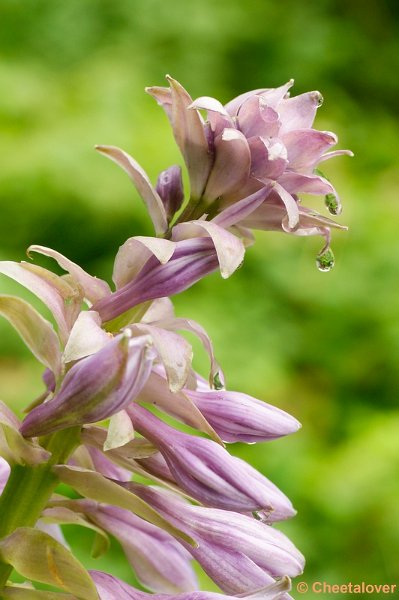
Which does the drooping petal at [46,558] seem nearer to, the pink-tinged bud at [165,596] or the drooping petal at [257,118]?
the pink-tinged bud at [165,596]

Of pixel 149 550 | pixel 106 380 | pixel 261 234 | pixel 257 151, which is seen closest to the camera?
pixel 106 380

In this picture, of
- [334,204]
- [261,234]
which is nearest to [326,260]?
[334,204]

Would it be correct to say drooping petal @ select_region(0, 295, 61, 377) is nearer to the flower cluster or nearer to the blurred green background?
the flower cluster

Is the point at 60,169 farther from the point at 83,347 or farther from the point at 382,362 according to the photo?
the point at 83,347

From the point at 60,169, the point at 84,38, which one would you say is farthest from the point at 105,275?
the point at 84,38

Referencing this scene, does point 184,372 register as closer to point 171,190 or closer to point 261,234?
point 171,190

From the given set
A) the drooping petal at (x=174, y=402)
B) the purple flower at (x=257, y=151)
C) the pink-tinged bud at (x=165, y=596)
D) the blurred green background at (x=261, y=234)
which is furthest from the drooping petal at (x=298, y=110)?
the blurred green background at (x=261, y=234)

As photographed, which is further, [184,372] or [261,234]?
[261,234]
